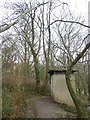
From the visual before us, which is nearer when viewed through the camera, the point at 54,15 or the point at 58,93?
the point at 58,93

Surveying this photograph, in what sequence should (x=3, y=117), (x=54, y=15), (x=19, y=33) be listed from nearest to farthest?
1. (x=3, y=117)
2. (x=54, y=15)
3. (x=19, y=33)

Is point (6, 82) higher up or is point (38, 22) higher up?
point (38, 22)

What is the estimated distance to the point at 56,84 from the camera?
17156 mm

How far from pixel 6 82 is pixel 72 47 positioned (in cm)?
931

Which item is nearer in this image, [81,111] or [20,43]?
[81,111]

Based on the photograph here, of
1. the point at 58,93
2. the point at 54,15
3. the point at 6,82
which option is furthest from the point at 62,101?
the point at 54,15

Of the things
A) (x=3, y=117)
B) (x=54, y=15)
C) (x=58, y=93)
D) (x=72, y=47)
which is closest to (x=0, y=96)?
(x=3, y=117)

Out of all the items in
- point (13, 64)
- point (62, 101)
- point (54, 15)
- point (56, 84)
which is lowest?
point (62, 101)

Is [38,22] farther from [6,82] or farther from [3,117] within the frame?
[3,117]

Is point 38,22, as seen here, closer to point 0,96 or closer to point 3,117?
point 0,96

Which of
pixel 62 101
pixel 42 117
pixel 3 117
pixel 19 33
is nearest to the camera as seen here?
pixel 3 117

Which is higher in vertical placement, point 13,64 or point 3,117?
point 13,64

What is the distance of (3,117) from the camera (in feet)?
34.8

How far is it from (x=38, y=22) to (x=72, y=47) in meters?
4.59
